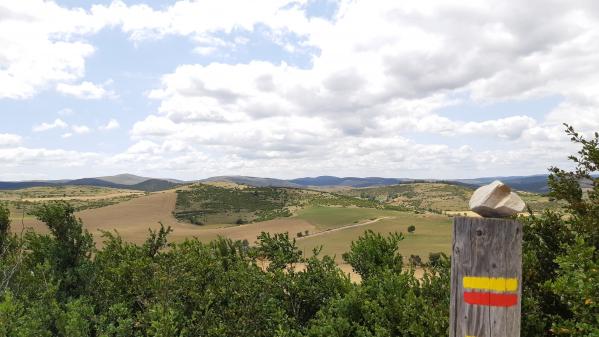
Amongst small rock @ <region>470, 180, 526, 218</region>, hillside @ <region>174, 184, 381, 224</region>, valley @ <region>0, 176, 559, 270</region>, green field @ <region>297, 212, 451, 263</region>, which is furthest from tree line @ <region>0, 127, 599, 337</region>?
hillside @ <region>174, 184, 381, 224</region>

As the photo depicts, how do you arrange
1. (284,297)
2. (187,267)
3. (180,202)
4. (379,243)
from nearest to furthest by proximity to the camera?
(284,297), (187,267), (379,243), (180,202)

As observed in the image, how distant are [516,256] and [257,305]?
672 centimetres

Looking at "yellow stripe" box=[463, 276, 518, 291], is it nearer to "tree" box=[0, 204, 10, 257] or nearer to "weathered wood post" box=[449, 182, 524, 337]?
"weathered wood post" box=[449, 182, 524, 337]

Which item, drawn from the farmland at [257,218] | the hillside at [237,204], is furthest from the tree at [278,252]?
the hillside at [237,204]

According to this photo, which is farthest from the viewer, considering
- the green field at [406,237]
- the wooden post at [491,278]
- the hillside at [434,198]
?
the hillside at [434,198]

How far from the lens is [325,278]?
32.0 feet

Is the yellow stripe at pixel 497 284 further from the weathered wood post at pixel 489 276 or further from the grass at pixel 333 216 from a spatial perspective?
the grass at pixel 333 216

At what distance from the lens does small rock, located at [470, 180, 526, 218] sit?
292cm

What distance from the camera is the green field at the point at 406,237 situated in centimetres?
4766

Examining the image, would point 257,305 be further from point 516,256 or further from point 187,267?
point 516,256

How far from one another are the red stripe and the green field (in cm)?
4006

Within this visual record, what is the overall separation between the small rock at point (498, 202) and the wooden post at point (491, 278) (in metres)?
0.11

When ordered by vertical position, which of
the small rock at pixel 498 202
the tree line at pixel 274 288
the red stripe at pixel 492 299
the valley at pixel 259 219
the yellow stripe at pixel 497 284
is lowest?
the valley at pixel 259 219

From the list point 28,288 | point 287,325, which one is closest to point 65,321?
point 28,288
